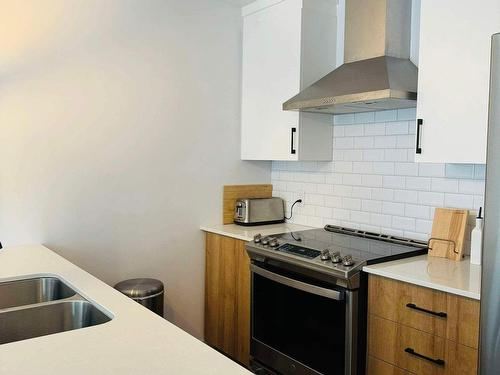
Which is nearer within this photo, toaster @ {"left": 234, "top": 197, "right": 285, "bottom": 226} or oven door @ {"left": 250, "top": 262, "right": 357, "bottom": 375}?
oven door @ {"left": 250, "top": 262, "right": 357, "bottom": 375}

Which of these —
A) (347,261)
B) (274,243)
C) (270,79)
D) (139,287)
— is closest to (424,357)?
(347,261)

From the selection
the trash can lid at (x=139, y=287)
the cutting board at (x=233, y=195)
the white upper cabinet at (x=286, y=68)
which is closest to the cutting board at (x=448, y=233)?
the white upper cabinet at (x=286, y=68)

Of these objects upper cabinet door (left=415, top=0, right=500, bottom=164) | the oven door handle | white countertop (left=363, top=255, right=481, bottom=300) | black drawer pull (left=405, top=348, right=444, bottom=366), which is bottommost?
black drawer pull (left=405, top=348, right=444, bottom=366)

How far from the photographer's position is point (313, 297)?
2.46 metres

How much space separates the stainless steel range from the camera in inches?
89.4

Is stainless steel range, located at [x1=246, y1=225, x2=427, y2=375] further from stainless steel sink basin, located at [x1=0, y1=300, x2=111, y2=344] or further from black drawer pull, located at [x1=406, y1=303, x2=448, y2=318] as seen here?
stainless steel sink basin, located at [x1=0, y1=300, x2=111, y2=344]

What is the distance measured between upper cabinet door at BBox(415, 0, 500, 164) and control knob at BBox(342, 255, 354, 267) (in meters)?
0.60

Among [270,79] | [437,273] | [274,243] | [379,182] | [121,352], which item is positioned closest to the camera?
[121,352]

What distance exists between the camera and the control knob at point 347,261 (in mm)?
2252

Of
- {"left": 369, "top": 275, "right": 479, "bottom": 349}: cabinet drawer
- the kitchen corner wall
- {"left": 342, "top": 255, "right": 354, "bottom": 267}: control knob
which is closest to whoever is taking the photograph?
{"left": 369, "top": 275, "right": 479, "bottom": 349}: cabinet drawer

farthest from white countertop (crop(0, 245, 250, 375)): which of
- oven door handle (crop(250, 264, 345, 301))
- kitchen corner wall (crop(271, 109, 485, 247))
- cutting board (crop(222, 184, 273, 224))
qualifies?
cutting board (crop(222, 184, 273, 224))

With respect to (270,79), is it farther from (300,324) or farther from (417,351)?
(417,351)

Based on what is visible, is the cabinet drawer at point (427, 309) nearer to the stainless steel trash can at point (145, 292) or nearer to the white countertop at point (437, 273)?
the white countertop at point (437, 273)

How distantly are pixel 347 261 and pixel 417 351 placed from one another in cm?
49
